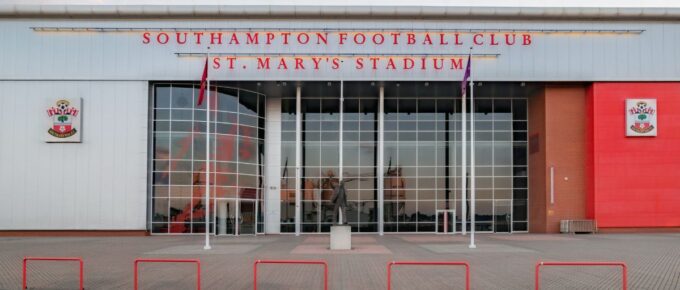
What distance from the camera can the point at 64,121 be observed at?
37719 millimetres

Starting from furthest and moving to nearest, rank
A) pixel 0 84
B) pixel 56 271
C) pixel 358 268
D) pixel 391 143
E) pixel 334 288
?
pixel 391 143 < pixel 0 84 < pixel 358 268 < pixel 56 271 < pixel 334 288

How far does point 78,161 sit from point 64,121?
7.60ft


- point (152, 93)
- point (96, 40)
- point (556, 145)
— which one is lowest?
point (556, 145)

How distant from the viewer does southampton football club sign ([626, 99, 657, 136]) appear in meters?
38.7

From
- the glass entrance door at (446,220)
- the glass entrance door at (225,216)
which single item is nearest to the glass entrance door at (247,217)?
the glass entrance door at (225,216)

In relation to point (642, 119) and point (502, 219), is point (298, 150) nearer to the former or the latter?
point (502, 219)

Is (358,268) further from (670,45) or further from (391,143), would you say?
(670,45)

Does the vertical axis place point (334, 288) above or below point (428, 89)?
below

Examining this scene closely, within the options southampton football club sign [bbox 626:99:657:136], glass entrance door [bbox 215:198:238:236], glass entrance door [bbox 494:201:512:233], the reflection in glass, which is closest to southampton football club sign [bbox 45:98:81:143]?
the reflection in glass

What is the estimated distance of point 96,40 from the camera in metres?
38.2

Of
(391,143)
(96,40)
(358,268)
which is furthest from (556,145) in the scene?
(96,40)

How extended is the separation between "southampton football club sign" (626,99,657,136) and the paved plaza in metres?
8.15

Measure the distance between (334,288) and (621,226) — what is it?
27670 mm

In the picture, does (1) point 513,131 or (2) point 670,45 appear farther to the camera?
(1) point 513,131
